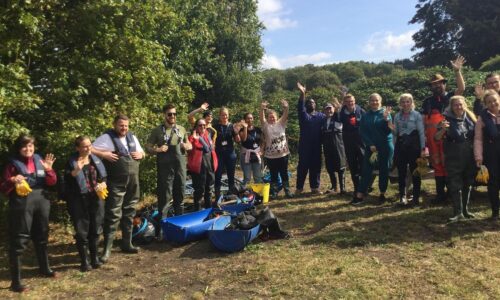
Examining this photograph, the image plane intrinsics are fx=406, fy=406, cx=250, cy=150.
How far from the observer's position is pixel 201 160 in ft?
22.9

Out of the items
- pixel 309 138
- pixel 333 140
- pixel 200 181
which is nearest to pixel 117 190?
pixel 200 181

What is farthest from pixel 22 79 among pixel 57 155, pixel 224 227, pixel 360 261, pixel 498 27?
pixel 498 27

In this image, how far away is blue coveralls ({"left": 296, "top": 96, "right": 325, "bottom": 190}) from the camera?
326 inches

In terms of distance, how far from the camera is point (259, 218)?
19.4ft

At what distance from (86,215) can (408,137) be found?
5061 millimetres

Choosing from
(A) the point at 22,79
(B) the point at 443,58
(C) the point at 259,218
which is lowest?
(C) the point at 259,218

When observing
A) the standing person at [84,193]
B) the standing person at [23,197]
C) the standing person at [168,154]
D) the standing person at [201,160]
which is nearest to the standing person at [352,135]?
the standing person at [201,160]

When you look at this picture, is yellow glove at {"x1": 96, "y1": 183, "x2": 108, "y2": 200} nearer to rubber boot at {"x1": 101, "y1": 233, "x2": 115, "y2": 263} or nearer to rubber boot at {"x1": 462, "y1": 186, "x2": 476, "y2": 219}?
rubber boot at {"x1": 101, "y1": 233, "x2": 115, "y2": 263}

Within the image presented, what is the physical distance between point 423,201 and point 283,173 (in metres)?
2.75

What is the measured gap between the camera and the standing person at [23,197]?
4534mm

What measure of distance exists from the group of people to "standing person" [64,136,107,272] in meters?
0.01

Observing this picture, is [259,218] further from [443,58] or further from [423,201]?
[443,58]

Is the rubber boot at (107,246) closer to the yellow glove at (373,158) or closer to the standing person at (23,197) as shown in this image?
the standing person at (23,197)

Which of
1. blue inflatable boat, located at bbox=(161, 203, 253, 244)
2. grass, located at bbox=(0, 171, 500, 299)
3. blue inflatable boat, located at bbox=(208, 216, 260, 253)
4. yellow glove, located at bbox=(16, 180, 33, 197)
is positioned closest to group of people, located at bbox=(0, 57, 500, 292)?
yellow glove, located at bbox=(16, 180, 33, 197)
